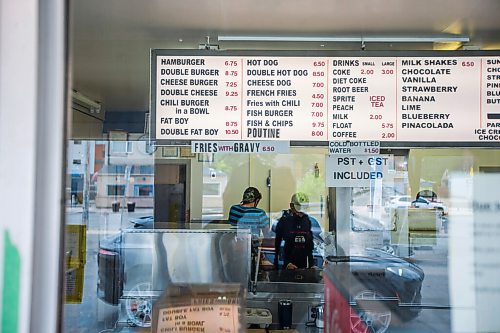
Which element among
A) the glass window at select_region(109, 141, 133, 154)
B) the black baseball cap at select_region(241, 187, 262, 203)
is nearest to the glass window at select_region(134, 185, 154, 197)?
the glass window at select_region(109, 141, 133, 154)

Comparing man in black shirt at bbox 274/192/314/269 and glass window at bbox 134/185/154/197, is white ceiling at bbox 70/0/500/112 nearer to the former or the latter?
glass window at bbox 134/185/154/197

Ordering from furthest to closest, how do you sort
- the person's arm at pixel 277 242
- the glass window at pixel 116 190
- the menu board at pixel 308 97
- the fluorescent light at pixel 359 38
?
the person's arm at pixel 277 242
the glass window at pixel 116 190
the fluorescent light at pixel 359 38
the menu board at pixel 308 97

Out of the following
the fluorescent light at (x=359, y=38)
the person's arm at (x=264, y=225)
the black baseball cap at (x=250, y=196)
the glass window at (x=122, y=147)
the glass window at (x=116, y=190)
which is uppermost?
the fluorescent light at (x=359, y=38)

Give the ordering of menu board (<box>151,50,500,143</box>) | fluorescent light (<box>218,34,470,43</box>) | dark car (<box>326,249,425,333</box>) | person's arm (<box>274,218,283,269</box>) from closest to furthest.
A: menu board (<box>151,50,500,143</box>) < fluorescent light (<box>218,34,470,43</box>) < dark car (<box>326,249,425,333</box>) < person's arm (<box>274,218,283,269</box>)

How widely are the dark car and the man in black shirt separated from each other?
0.32m

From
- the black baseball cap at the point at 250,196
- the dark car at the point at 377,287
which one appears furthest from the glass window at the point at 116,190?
the dark car at the point at 377,287

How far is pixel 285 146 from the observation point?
Answer: 2.66 m

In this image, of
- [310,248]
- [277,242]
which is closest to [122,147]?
[277,242]

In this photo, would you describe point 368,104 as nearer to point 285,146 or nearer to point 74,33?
point 285,146

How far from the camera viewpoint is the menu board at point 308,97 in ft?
8.18

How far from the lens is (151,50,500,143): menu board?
8.18 feet

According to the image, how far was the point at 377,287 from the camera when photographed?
4281 millimetres

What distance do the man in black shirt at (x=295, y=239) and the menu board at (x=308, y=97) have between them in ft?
9.39

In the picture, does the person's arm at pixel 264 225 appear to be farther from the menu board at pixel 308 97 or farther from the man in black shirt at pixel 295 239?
the menu board at pixel 308 97
